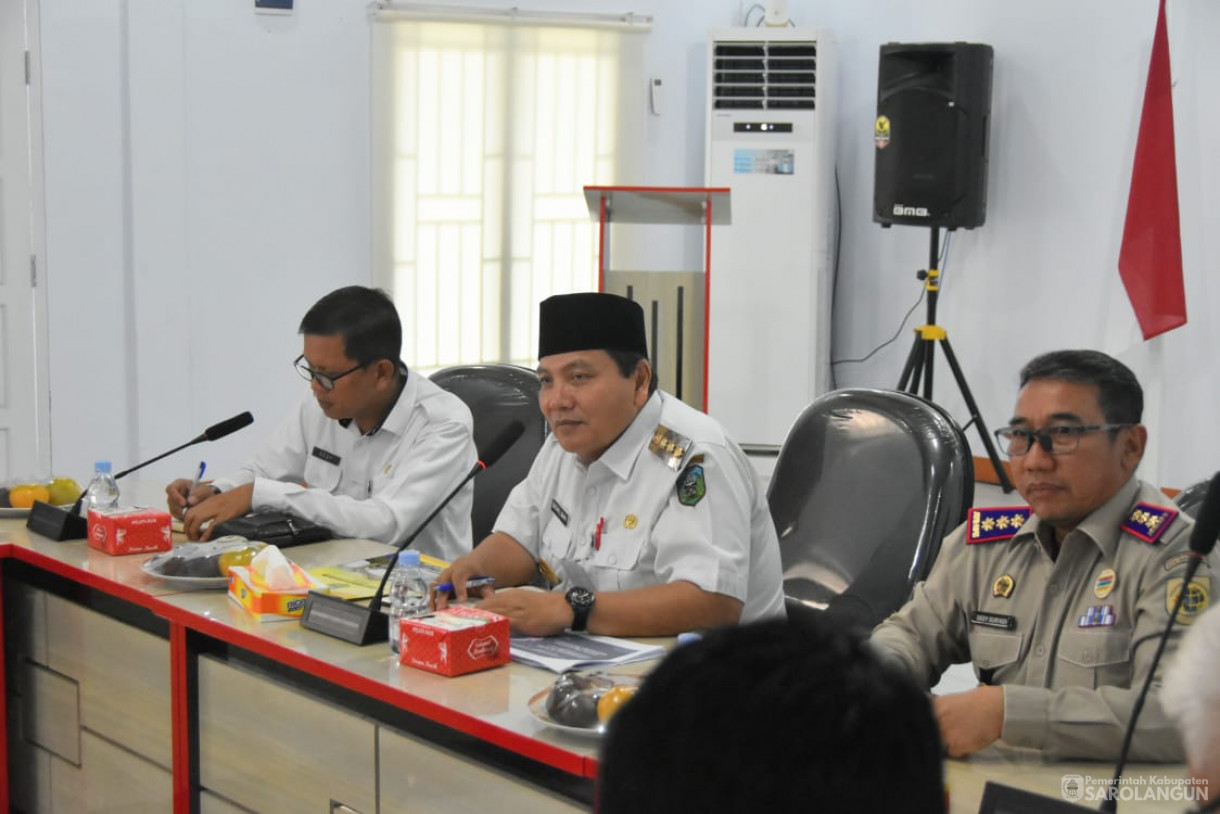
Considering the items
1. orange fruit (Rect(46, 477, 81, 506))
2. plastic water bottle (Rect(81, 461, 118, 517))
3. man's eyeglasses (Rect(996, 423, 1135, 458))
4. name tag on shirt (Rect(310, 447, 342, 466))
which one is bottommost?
orange fruit (Rect(46, 477, 81, 506))

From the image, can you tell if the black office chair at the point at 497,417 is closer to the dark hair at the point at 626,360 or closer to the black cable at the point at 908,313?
the dark hair at the point at 626,360

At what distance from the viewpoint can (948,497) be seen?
2.50m

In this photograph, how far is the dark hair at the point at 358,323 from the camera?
2953 millimetres

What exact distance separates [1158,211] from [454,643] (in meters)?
4.16

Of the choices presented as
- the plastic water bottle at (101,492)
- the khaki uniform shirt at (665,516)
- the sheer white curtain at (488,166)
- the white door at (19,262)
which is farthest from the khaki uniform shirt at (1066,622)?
the sheer white curtain at (488,166)

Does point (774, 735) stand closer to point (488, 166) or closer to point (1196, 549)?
point (1196, 549)

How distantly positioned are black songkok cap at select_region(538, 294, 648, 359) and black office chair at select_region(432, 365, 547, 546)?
0.74 m

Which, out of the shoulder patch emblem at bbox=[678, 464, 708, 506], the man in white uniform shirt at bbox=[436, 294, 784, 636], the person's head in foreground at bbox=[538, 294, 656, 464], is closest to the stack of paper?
the man in white uniform shirt at bbox=[436, 294, 784, 636]

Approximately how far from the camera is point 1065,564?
6.22 ft

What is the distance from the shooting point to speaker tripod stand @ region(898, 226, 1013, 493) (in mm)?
5883

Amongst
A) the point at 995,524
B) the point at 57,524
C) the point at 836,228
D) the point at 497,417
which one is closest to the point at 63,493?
the point at 57,524

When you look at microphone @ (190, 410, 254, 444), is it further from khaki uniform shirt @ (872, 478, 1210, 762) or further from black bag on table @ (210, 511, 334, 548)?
khaki uniform shirt @ (872, 478, 1210, 762)

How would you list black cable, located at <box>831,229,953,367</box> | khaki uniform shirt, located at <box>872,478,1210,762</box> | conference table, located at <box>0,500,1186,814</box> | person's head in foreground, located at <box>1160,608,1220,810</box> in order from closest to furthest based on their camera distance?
1. person's head in foreground, located at <box>1160,608,1220,810</box>
2. khaki uniform shirt, located at <box>872,478,1210,762</box>
3. conference table, located at <box>0,500,1186,814</box>
4. black cable, located at <box>831,229,953,367</box>

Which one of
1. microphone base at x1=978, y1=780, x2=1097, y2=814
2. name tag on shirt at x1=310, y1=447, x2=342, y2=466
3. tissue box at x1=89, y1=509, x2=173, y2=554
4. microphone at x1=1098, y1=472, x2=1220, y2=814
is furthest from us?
name tag on shirt at x1=310, y1=447, x2=342, y2=466
